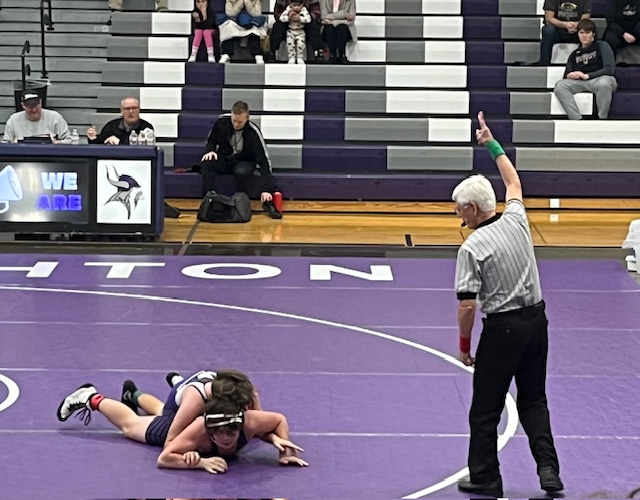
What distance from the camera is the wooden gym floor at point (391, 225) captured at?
1381 centimetres

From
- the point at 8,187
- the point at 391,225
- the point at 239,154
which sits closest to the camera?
the point at 8,187

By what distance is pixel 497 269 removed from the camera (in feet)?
21.6

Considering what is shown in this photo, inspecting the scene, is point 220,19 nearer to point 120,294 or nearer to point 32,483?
point 120,294

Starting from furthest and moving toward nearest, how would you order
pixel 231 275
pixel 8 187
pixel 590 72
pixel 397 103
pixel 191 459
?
pixel 397 103
pixel 590 72
pixel 8 187
pixel 231 275
pixel 191 459

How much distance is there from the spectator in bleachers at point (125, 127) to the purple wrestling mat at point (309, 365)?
2104mm

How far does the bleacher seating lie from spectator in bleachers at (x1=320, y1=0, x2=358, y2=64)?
26 cm

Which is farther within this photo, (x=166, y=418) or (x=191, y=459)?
(x=166, y=418)

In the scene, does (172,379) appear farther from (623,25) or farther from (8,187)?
(623,25)

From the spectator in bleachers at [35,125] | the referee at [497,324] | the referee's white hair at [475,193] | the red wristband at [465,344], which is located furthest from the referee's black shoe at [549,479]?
the spectator in bleachers at [35,125]

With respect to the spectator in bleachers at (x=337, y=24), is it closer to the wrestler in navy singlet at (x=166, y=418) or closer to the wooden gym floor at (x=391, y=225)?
the wooden gym floor at (x=391, y=225)

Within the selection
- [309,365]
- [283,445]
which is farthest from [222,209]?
[283,445]

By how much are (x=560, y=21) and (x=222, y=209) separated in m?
5.63

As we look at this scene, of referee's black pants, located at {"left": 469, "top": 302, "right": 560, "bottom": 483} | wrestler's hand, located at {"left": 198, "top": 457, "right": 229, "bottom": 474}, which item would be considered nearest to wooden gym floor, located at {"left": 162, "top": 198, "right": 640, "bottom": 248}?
wrestler's hand, located at {"left": 198, "top": 457, "right": 229, "bottom": 474}

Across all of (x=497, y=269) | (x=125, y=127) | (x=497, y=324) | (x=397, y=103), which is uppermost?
(x=397, y=103)
